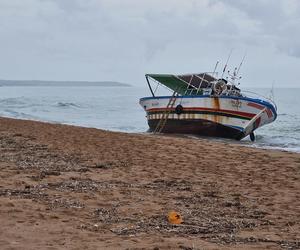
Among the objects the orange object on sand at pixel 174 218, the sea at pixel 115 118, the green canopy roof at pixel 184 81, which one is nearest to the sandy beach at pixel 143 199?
the orange object on sand at pixel 174 218

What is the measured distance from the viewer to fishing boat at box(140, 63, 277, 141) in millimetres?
23547

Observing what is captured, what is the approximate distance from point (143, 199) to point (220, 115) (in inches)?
655

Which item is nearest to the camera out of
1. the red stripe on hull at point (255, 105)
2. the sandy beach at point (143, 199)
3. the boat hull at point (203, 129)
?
the sandy beach at point (143, 199)

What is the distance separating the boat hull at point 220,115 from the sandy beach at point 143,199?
394 inches

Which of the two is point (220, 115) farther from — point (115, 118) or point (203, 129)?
point (115, 118)

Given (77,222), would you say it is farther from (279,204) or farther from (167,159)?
(167,159)

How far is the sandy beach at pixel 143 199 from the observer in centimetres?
555

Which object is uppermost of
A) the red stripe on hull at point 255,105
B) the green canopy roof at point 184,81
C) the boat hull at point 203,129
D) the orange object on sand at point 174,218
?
the green canopy roof at point 184,81

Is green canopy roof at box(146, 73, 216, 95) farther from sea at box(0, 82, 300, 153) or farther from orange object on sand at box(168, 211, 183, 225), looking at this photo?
orange object on sand at box(168, 211, 183, 225)

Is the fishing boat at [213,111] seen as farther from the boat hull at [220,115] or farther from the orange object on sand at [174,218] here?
the orange object on sand at [174,218]

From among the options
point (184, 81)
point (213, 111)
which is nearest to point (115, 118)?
point (184, 81)

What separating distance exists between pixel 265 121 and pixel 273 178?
14923 millimetres

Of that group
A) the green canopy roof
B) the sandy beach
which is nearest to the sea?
the green canopy roof

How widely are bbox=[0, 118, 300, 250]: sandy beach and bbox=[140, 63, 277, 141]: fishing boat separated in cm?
1004
